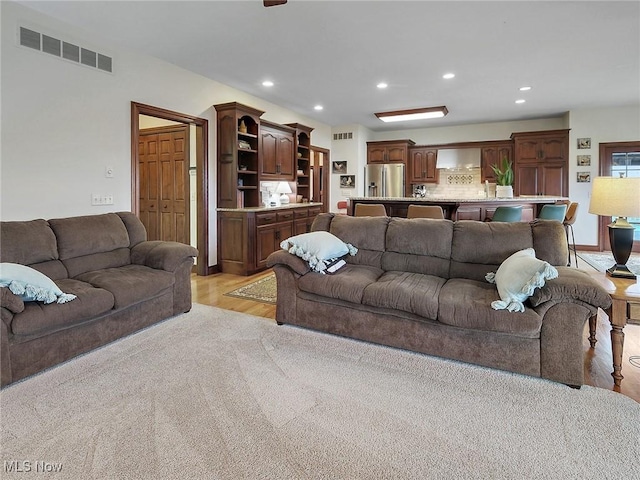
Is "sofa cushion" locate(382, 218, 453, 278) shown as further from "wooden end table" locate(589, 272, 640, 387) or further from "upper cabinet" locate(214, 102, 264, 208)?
"upper cabinet" locate(214, 102, 264, 208)

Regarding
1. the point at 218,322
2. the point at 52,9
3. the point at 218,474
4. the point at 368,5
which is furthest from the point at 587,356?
the point at 52,9

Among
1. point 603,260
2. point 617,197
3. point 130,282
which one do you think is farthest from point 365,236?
point 603,260

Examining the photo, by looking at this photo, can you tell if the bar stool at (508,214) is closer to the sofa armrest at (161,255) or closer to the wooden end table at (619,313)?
the wooden end table at (619,313)

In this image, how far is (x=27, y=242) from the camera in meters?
2.83

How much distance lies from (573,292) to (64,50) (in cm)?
462

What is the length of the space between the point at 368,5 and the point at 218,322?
10.0ft

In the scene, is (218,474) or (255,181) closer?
(218,474)

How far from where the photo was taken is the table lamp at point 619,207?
2.51 meters

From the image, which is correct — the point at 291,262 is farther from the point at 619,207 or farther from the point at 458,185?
the point at 458,185

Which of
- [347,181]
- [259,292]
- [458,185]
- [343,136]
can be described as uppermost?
[343,136]

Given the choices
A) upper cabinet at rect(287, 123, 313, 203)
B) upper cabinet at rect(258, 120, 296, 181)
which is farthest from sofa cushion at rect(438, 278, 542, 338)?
upper cabinet at rect(287, 123, 313, 203)

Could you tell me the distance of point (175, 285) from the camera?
11.3 ft

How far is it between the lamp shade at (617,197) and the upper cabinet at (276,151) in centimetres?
442

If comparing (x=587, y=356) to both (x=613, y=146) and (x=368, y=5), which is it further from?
(x=613, y=146)
